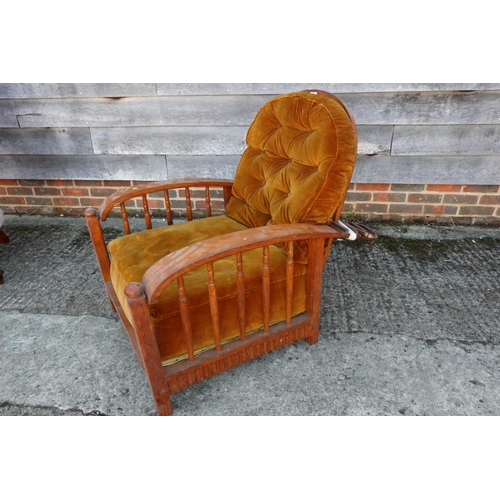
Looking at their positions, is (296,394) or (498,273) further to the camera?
(498,273)

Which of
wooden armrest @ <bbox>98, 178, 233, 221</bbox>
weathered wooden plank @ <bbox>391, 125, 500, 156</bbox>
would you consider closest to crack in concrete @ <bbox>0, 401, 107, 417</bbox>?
wooden armrest @ <bbox>98, 178, 233, 221</bbox>

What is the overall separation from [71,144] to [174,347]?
2.06m

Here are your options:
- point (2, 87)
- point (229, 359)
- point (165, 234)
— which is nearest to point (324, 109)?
point (165, 234)

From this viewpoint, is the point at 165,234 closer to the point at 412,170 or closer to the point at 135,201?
the point at 135,201

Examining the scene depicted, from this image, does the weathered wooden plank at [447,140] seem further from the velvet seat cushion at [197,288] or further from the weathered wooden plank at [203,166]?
the velvet seat cushion at [197,288]

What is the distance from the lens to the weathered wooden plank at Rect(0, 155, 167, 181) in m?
2.91

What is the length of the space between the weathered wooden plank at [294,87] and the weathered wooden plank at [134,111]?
0.15ft

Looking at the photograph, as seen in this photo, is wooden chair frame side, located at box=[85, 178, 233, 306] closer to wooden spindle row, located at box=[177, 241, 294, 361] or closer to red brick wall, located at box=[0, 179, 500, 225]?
wooden spindle row, located at box=[177, 241, 294, 361]

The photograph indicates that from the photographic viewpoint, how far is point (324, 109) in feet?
5.11

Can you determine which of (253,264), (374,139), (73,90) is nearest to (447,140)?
(374,139)

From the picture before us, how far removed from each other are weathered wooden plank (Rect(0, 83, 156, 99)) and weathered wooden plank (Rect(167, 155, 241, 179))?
0.49 meters

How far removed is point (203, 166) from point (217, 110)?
1.36ft

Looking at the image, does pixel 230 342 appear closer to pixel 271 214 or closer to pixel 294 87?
pixel 271 214

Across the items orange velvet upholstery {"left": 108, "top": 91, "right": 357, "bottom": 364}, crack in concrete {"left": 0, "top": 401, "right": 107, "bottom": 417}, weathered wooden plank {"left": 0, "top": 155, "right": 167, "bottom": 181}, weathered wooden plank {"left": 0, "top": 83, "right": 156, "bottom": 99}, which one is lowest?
crack in concrete {"left": 0, "top": 401, "right": 107, "bottom": 417}
